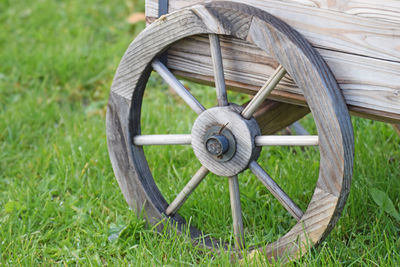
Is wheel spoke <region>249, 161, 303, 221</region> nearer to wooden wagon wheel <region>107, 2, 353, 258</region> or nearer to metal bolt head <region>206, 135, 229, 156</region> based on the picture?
wooden wagon wheel <region>107, 2, 353, 258</region>

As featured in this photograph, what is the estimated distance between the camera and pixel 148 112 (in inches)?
121

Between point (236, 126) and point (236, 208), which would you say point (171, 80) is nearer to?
point (236, 126)

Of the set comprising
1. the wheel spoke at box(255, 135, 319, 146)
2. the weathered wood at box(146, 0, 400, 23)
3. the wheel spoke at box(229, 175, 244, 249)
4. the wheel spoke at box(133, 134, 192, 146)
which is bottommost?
the wheel spoke at box(229, 175, 244, 249)

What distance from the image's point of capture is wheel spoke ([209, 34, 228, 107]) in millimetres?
1749

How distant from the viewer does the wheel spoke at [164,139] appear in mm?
1947

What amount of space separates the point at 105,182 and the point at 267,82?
1108mm

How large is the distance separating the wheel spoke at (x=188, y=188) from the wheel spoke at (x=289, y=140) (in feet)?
0.82

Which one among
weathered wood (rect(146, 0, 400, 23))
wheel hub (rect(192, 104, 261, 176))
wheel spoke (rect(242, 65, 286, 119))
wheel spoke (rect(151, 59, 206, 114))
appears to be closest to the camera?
weathered wood (rect(146, 0, 400, 23))

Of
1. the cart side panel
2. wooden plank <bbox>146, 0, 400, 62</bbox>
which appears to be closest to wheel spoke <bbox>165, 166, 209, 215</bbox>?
the cart side panel

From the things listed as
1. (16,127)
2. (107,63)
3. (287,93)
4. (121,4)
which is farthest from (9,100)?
(287,93)

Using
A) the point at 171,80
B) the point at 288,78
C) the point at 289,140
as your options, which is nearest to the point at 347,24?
the point at 288,78

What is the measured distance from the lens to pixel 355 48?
158 cm

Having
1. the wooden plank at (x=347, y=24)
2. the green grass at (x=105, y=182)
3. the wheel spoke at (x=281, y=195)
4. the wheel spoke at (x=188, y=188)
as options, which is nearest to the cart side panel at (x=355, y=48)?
the wooden plank at (x=347, y=24)

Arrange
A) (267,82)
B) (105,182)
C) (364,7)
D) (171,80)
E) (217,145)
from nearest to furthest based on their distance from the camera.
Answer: (364,7) → (267,82) → (217,145) → (171,80) → (105,182)
